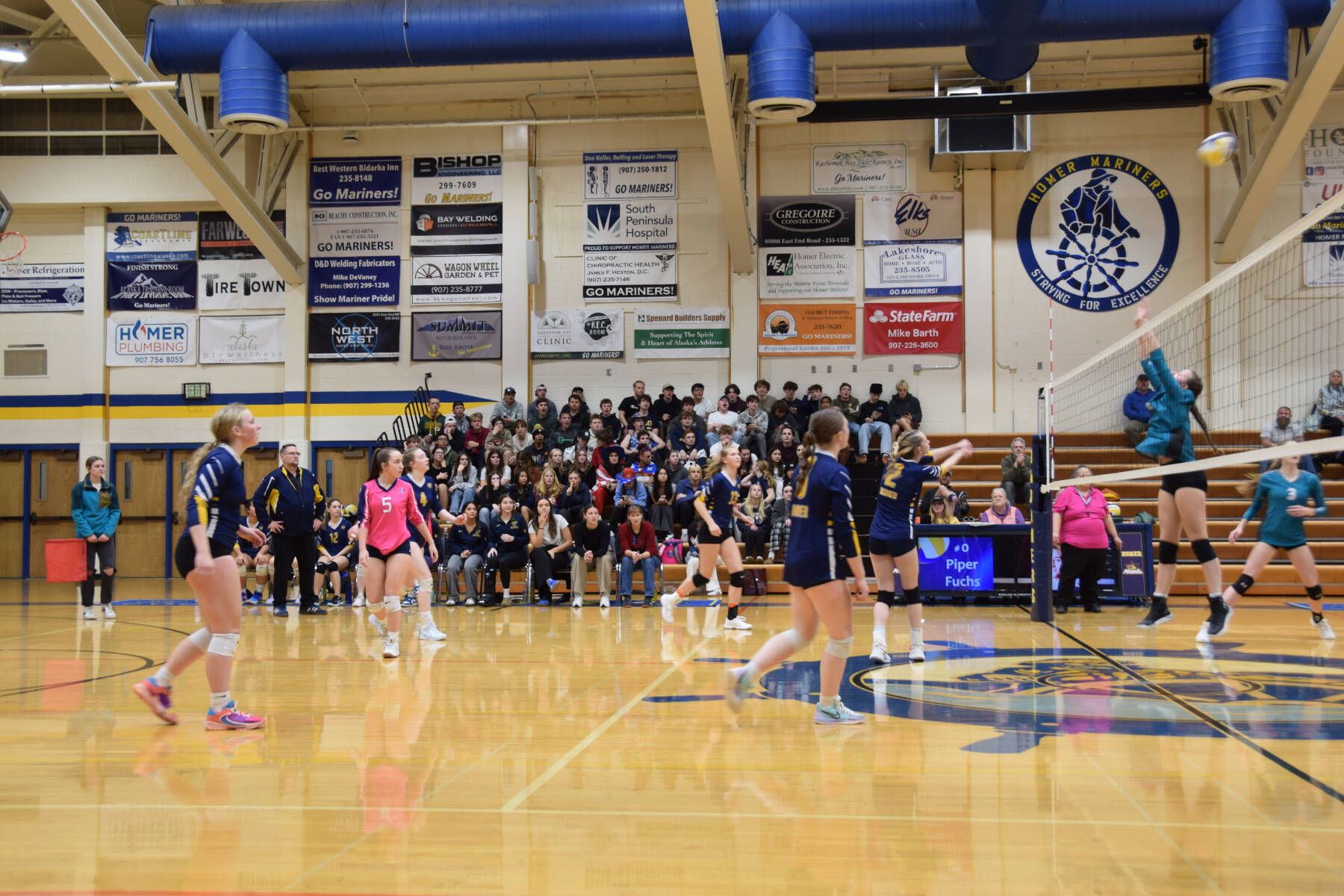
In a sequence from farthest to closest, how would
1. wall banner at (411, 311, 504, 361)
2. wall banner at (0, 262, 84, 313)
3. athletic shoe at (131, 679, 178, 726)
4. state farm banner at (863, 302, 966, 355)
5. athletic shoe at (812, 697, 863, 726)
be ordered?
wall banner at (0, 262, 84, 313) → wall banner at (411, 311, 504, 361) → state farm banner at (863, 302, 966, 355) → athletic shoe at (131, 679, 178, 726) → athletic shoe at (812, 697, 863, 726)

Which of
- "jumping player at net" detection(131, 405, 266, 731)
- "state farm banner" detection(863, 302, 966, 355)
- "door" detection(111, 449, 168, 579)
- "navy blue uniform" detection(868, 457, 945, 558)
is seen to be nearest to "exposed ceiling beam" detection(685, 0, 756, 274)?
"state farm banner" detection(863, 302, 966, 355)

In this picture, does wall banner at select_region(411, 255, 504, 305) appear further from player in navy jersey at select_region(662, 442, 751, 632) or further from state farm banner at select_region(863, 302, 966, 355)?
player in navy jersey at select_region(662, 442, 751, 632)

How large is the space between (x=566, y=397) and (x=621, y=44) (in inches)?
284

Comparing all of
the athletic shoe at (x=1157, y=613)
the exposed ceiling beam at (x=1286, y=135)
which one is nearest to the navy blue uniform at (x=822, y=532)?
the athletic shoe at (x=1157, y=613)

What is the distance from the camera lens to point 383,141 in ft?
70.1

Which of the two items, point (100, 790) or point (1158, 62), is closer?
point (100, 790)

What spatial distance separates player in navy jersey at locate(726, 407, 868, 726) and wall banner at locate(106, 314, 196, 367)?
748 inches

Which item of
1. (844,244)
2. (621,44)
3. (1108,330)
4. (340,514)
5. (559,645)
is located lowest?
(559,645)

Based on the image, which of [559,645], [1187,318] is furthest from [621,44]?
[1187,318]

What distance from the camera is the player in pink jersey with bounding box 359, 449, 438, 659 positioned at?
894cm

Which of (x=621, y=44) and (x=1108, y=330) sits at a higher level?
(x=621, y=44)

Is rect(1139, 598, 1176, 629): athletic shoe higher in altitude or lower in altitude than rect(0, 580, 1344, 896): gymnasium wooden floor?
higher

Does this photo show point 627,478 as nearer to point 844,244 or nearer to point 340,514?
point 340,514

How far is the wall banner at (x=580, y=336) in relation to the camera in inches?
819
